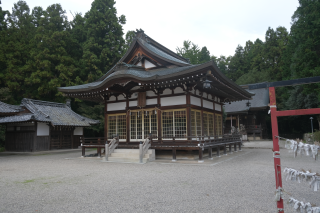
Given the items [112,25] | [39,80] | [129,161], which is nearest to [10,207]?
[129,161]

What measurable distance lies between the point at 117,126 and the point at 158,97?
11.5 ft

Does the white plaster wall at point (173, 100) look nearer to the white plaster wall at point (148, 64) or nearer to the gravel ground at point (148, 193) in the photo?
the white plaster wall at point (148, 64)

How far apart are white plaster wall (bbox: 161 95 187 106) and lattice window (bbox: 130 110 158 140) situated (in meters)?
0.94

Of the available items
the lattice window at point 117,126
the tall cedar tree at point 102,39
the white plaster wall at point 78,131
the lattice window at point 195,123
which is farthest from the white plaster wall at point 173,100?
the tall cedar tree at point 102,39

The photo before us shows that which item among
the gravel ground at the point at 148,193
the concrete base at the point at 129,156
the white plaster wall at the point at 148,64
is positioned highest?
the white plaster wall at the point at 148,64

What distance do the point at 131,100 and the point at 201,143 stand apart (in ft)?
17.7

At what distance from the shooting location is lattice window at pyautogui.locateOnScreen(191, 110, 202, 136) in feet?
40.7

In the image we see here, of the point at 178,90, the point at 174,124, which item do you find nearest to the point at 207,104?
the point at 178,90

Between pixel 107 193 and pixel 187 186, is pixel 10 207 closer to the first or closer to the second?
pixel 107 193

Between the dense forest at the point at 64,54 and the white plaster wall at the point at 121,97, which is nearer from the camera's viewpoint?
the white plaster wall at the point at 121,97

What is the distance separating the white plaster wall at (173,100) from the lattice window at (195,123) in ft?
3.04

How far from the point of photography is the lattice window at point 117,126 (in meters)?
14.0

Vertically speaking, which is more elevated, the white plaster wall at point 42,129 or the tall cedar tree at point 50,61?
the tall cedar tree at point 50,61

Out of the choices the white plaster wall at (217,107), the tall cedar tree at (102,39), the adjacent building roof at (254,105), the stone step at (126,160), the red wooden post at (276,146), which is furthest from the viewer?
the adjacent building roof at (254,105)
